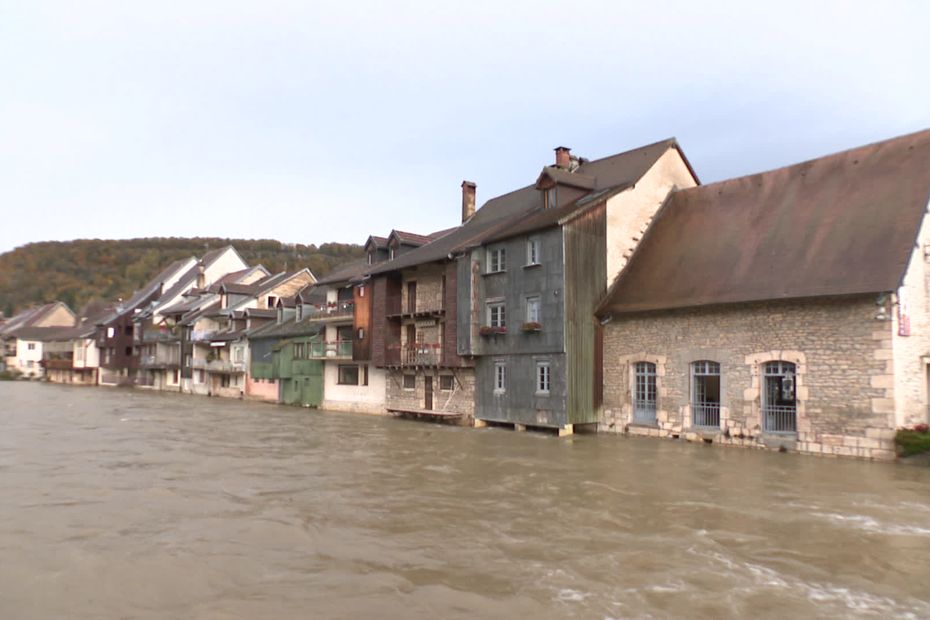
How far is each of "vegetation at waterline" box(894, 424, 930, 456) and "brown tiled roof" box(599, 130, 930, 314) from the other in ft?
11.8

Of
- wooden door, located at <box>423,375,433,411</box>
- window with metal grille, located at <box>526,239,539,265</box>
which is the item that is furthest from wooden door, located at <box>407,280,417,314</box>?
window with metal grille, located at <box>526,239,539,265</box>

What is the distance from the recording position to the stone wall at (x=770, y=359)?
664 inches

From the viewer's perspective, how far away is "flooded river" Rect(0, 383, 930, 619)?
7.58 metres

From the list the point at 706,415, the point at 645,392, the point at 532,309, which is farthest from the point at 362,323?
the point at 706,415

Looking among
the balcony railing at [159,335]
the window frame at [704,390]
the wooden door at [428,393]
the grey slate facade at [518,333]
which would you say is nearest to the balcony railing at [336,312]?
the wooden door at [428,393]

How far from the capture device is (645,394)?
2280cm

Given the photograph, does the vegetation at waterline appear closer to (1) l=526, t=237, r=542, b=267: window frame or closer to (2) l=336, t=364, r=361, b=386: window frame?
(1) l=526, t=237, r=542, b=267: window frame

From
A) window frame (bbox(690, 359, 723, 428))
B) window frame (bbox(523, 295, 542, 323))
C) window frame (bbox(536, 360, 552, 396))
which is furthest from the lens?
window frame (bbox(523, 295, 542, 323))

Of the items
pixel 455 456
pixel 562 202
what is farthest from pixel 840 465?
pixel 562 202

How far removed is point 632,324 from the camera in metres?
23.2

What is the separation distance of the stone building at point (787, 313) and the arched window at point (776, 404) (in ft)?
0.15

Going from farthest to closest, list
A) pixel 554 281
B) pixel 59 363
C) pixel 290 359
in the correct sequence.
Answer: pixel 59 363 < pixel 290 359 < pixel 554 281

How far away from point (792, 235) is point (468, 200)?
20.6 metres

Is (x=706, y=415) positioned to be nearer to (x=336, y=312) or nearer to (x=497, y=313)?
(x=497, y=313)
